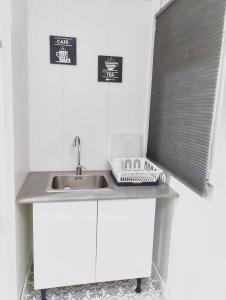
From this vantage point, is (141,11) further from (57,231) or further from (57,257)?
(57,257)

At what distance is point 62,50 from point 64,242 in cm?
152

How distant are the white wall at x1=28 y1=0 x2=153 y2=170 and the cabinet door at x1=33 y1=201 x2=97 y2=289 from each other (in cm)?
62

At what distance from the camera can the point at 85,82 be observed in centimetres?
201

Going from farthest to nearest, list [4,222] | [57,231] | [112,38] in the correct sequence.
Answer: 1. [112,38]
2. [57,231]
3. [4,222]

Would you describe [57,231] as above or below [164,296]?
above

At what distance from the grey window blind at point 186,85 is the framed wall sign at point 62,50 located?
0.72m

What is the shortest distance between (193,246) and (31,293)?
1306 mm

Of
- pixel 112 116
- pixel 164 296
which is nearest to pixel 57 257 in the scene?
pixel 164 296

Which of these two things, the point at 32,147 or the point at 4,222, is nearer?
the point at 4,222

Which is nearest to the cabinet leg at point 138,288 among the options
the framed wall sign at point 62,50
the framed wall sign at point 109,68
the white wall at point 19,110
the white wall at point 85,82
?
the white wall at point 19,110

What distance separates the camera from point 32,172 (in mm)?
2023

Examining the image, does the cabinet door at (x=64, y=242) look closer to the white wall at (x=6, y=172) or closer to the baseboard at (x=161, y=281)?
the white wall at (x=6, y=172)

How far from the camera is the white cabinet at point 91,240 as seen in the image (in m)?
1.55

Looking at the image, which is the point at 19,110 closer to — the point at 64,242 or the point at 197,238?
the point at 64,242
